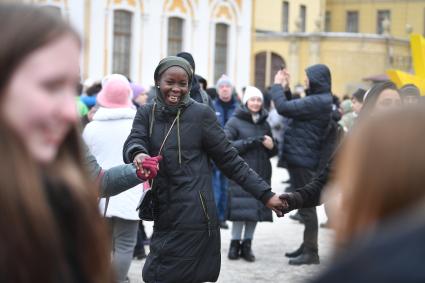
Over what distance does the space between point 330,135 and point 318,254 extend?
48.7 inches

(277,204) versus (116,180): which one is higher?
(116,180)

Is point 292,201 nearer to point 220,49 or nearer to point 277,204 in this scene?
point 277,204

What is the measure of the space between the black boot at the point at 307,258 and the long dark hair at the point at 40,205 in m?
6.54

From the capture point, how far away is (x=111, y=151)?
21.3ft

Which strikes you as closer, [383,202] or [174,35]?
[383,202]

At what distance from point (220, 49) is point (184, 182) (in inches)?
899

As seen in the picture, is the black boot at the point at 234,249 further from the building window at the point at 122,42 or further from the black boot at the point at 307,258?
the building window at the point at 122,42

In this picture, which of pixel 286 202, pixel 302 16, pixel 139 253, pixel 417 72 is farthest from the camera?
pixel 302 16

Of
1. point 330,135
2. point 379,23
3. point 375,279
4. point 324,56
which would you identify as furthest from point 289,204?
point 379,23

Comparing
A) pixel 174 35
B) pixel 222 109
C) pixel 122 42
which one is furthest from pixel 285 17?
pixel 222 109

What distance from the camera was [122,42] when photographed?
25312mm

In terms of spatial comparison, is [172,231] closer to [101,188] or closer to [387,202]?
[101,188]

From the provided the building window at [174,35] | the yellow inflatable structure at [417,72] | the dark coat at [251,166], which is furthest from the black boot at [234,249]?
the building window at [174,35]

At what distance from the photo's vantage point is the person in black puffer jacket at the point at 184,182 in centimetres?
527
